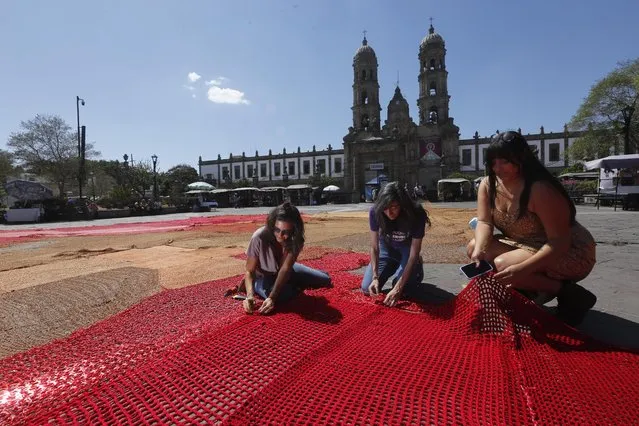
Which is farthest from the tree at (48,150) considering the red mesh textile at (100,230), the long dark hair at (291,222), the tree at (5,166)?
the long dark hair at (291,222)

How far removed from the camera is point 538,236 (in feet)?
7.01

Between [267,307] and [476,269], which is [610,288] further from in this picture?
[267,307]

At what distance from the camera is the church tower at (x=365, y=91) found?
138 ft

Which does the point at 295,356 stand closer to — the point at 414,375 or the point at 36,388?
the point at 414,375

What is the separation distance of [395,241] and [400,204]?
0.36 m

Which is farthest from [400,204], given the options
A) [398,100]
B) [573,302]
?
[398,100]

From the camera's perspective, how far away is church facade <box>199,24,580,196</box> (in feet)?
127

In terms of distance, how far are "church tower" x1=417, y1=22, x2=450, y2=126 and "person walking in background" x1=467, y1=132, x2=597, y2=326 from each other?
39.7 m

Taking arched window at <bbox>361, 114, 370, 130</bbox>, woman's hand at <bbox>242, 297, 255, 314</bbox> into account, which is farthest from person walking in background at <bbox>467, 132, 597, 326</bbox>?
arched window at <bbox>361, 114, 370, 130</bbox>

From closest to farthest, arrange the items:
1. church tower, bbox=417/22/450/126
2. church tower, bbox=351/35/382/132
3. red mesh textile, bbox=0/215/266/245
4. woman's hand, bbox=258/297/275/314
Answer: woman's hand, bbox=258/297/275/314
red mesh textile, bbox=0/215/266/245
church tower, bbox=417/22/450/126
church tower, bbox=351/35/382/132

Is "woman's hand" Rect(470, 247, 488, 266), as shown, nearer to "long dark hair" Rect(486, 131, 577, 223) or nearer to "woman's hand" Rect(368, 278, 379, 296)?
"long dark hair" Rect(486, 131, 577, 223)

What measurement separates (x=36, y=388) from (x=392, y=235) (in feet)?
7.45

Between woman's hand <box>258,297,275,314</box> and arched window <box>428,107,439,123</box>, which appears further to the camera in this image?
arched window <box>428,107,439,123</box>

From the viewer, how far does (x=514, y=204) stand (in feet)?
7.07
